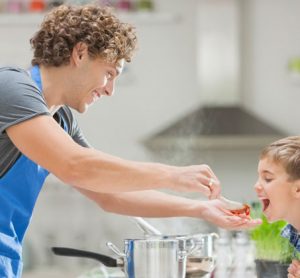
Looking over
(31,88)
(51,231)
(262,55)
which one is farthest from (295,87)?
(31,88)

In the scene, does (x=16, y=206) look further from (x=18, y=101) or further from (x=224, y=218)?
(x=224, y=218)

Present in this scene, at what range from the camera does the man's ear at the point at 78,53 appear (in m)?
1.74

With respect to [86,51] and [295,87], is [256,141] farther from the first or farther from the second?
[86,51]

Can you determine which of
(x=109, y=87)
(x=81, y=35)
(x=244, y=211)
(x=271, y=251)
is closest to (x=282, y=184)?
(x=244, y=211)

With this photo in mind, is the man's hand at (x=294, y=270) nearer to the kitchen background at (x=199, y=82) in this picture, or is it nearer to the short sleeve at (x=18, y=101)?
the short sleeve at (x=18, y=101)

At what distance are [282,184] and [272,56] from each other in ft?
12.7

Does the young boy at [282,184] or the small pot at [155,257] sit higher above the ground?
the young boy at [282,184]

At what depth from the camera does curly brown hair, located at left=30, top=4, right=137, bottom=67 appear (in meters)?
1.74

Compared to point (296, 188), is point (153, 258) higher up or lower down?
lower down

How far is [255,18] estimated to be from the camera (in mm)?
5539

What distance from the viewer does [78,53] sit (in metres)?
1.75

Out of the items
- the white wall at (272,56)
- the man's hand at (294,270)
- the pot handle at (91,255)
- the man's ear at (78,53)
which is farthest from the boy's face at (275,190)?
the white wall at (272,56)

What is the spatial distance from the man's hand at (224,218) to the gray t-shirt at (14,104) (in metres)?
0.50

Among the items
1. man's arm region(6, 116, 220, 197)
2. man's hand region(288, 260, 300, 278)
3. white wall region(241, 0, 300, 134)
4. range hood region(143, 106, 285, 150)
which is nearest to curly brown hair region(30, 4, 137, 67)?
man's arm region(6, 116, 220, 197)
